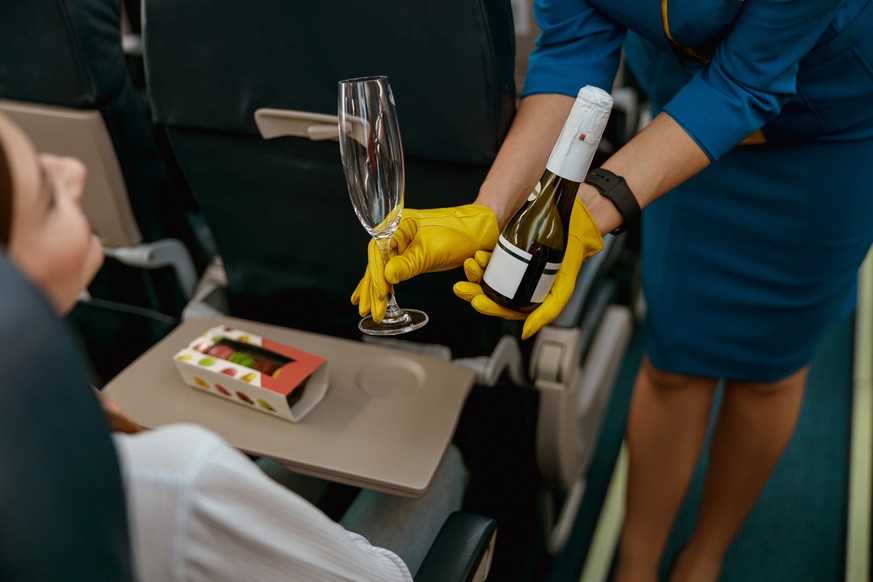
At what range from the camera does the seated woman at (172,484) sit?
47 cm

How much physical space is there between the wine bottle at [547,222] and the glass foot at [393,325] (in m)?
0.14

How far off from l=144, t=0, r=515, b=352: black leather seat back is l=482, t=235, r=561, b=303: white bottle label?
0.65 feet

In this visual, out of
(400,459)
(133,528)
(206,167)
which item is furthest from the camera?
(206,167)

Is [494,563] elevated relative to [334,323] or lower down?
lower down

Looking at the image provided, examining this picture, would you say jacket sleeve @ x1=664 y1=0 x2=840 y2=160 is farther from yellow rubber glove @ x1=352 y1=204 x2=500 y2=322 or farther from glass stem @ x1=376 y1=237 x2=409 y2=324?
glass stem @ x1=376 y1=237 x2=409 y2=324

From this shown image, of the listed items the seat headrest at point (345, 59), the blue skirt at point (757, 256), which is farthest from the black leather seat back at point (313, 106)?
the blue skirt at point (757, 256)

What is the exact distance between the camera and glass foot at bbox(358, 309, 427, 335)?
1.03 m

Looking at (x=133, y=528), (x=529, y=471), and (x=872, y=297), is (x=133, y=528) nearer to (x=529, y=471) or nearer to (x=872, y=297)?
(x=529, y=471)

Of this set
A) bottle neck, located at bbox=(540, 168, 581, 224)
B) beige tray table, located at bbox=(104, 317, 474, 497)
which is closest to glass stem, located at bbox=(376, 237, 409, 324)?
beige tray table, located at bbox=(104, 317, 474, 497)

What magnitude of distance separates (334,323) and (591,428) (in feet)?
2.23

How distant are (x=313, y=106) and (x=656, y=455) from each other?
964mm

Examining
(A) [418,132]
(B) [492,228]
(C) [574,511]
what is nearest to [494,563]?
(C) [574,511]

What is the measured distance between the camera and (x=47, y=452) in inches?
15.9

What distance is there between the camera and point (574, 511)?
6.03 ft
